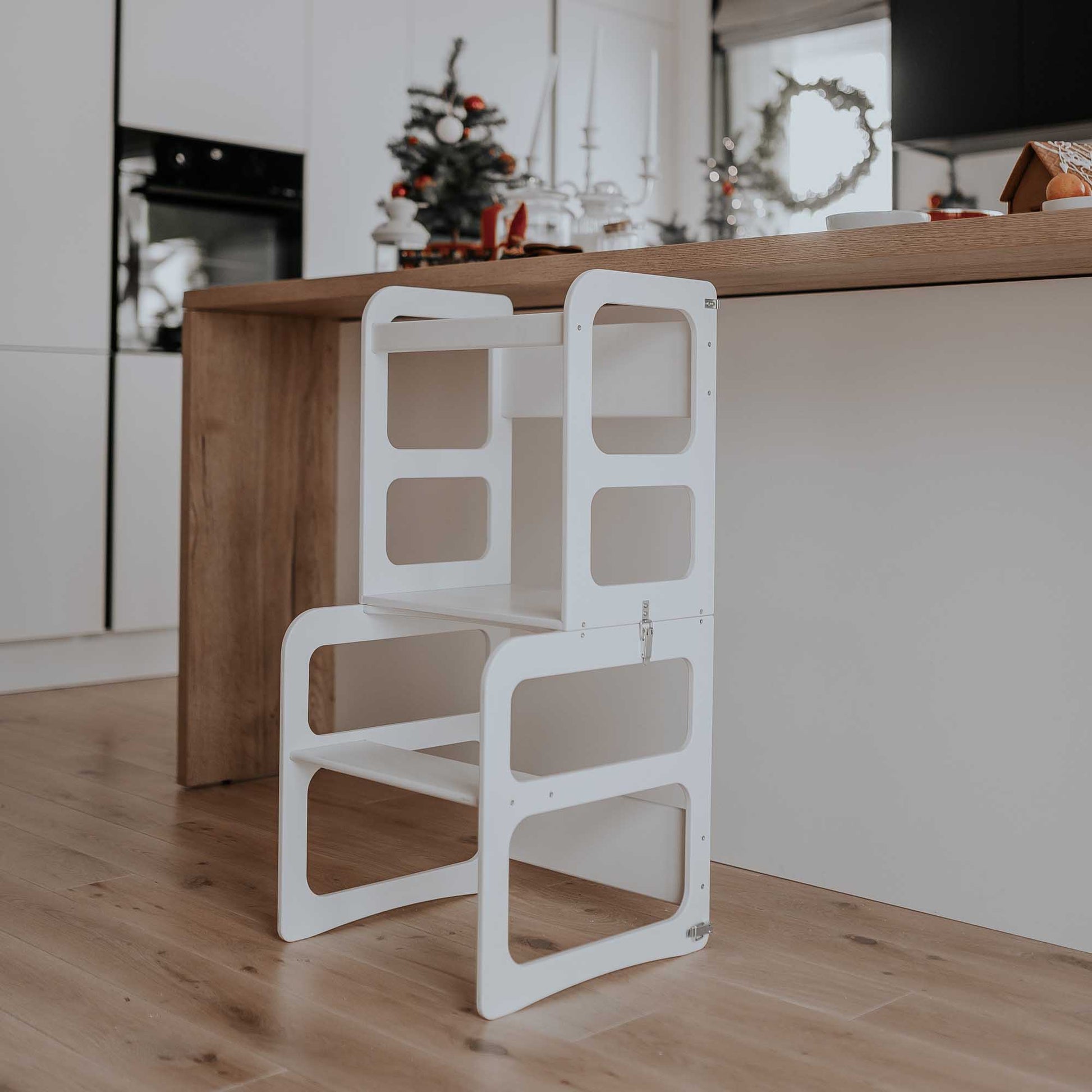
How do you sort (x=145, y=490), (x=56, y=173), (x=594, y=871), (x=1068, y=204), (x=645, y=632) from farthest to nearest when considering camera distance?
(x=145, y=490), (x=56, y=173), (x=594, y=871), (x=645, y=632), (x=1068, y=204)

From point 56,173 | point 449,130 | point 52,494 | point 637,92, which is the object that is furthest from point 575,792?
point 637,92

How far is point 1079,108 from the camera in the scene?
146 inches

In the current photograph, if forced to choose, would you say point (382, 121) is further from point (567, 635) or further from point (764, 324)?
point (567, 635)

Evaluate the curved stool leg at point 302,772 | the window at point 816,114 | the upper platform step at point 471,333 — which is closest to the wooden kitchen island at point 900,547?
the upper platform step at point 471,333

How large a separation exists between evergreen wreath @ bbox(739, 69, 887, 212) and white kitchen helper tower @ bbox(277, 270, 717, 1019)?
11.3ft

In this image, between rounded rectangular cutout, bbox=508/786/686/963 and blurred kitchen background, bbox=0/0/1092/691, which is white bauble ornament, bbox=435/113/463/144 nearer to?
blurred kitchen background, bbox=0/0/1092/691

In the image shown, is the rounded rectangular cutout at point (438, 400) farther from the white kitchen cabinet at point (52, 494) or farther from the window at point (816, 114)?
the window at point (816, 114)

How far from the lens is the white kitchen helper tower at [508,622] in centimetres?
163

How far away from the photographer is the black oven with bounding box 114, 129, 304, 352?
3.74 meters

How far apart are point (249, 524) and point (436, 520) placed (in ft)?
1.22

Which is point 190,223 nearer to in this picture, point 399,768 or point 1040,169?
point 399,768

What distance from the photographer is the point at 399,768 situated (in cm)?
178

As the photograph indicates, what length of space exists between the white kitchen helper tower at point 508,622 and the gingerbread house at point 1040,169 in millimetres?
417

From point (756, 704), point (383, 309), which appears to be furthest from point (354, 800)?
point (383, 309)
